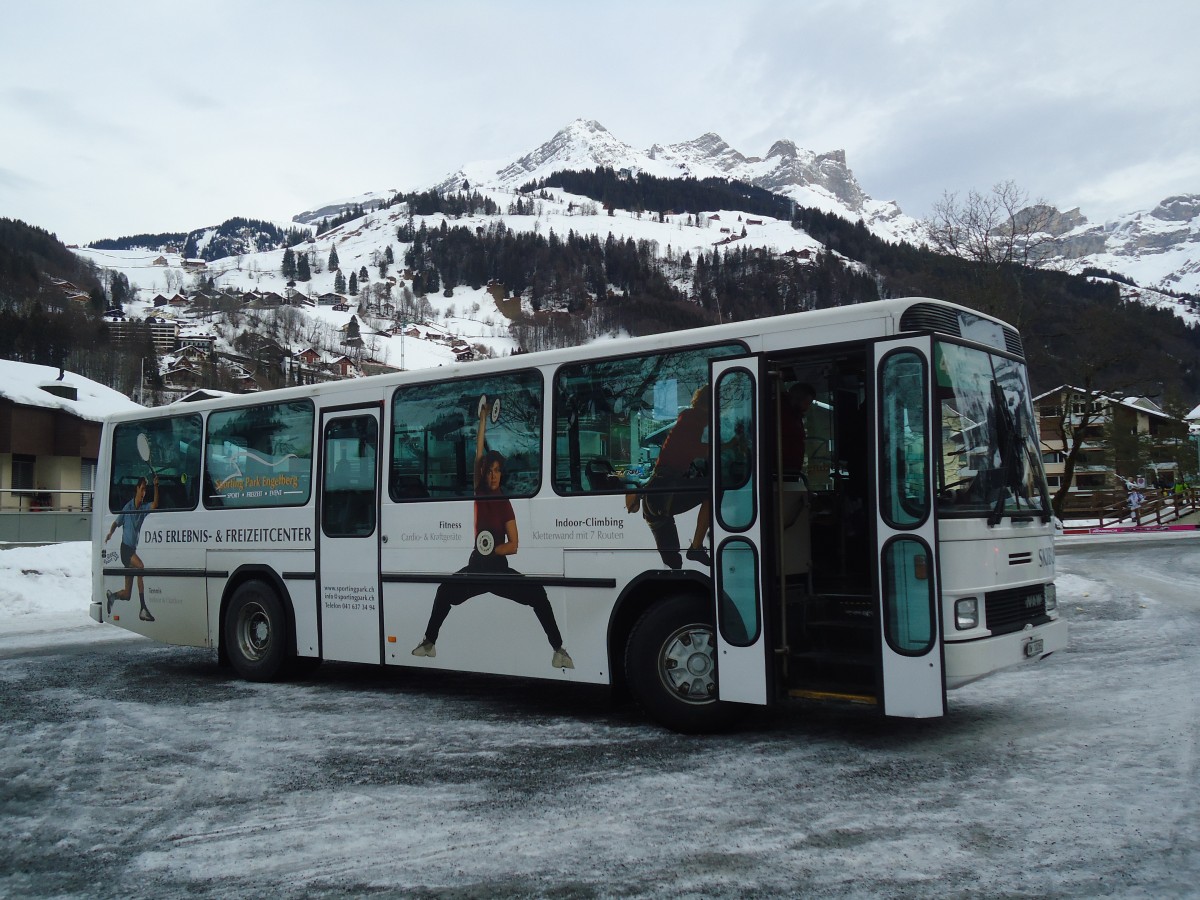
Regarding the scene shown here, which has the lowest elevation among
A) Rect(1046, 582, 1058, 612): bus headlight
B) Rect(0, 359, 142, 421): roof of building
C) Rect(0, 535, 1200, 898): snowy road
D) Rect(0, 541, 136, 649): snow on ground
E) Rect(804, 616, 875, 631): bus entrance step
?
Rect(0, 535, 1200, 898): snowy road

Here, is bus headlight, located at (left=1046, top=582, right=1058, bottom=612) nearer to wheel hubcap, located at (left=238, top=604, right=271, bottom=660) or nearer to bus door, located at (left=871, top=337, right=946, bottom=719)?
bus door, located at (left=871, top=337, right=946, bottom=719)

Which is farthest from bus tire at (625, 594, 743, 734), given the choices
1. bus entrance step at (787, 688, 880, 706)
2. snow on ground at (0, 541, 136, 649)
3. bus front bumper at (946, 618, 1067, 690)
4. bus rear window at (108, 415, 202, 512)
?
snow on ground at (0, 541, 136, 649)

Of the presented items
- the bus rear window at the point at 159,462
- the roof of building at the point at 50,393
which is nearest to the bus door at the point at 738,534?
the bus rear window at the point at 159,462

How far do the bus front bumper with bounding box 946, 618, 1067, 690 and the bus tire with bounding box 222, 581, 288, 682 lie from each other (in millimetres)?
6109

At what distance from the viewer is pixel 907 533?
18.9ft

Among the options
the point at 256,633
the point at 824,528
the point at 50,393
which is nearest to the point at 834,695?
the point at 824,528

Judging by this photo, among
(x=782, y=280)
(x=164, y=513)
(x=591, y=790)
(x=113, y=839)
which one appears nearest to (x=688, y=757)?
(x=591, y=790)

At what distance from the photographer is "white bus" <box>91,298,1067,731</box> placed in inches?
231

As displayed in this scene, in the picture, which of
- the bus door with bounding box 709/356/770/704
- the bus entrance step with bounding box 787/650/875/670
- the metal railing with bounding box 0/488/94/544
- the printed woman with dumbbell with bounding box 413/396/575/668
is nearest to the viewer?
the bus entrance step with bounding box 787/650/875/670

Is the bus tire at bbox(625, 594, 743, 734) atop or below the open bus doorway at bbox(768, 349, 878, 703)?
below

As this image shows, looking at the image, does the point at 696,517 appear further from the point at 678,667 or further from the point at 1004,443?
the point at 1004,443

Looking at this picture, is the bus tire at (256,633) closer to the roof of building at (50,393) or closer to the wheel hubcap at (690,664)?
the wheel hubcap at (690,664)

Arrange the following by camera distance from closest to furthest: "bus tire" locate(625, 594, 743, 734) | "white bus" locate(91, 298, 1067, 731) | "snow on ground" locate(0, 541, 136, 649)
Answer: "white bus" locate(91, 298, 1067, 731), "bus tire" locate(625, 594, 743, 734), "snow on ground" locate(0, 541, 136, 649)

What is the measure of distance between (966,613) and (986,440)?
1.14m
